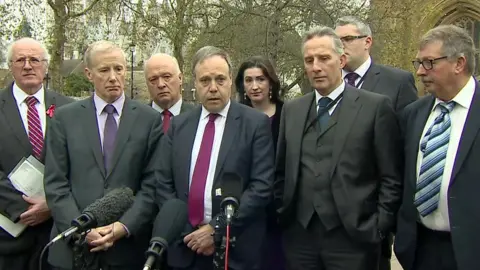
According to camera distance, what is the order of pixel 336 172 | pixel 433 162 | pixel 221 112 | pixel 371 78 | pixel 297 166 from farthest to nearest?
pixel 371 78, pixel 221 112, pixel 297 166, pixel 336 172, pixel 433 162

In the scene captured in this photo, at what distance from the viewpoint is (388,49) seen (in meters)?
25.0

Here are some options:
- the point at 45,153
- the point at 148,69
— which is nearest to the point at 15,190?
the point at 45,153

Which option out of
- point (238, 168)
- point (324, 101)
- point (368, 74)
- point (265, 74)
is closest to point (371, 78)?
point (368, 74)

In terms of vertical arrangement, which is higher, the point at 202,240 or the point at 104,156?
→ the point at 104,156

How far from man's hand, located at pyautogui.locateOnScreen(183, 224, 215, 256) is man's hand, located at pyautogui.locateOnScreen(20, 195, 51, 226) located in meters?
1.40

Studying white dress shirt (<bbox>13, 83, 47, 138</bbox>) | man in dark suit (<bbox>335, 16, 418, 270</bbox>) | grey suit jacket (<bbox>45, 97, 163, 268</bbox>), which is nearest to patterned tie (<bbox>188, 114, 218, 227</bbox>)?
grey suit jacket (<bbox>45, 97, 163, 268</bbox>)

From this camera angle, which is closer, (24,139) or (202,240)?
(202,240)

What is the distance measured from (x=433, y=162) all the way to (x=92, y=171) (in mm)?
2325

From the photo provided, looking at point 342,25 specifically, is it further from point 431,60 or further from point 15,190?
point 15,190

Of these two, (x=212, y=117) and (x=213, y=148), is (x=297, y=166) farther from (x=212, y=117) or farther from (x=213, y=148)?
(x=212, y=117)

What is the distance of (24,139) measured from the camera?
15.5ft

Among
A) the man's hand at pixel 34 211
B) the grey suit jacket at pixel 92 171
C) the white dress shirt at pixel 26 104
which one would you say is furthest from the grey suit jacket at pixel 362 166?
the white dress shirt at pixel 26 104

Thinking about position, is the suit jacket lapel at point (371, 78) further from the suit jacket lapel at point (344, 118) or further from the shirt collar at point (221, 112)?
the shirt collar at point (221, 112)

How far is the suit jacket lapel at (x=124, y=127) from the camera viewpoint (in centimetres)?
419
